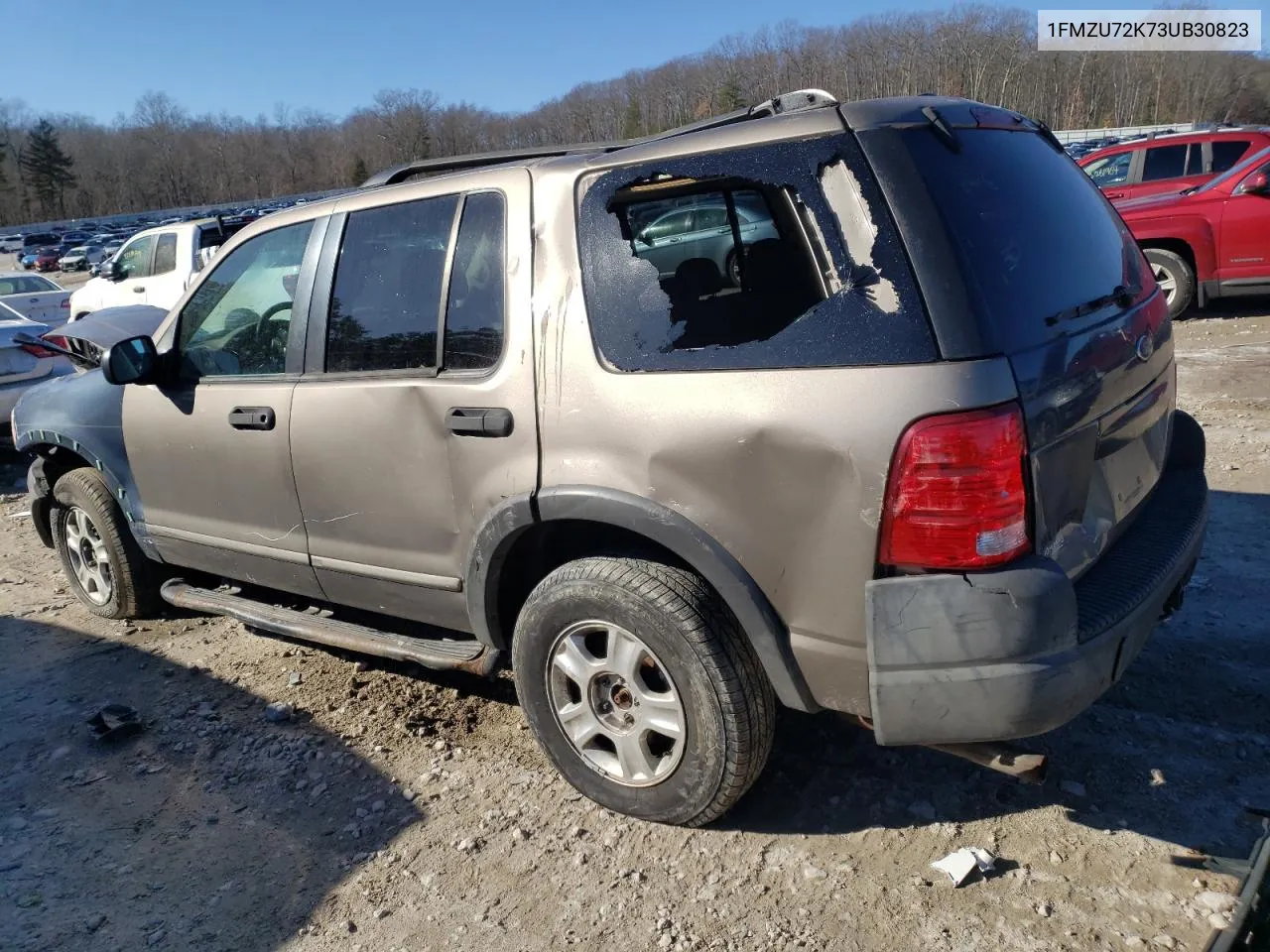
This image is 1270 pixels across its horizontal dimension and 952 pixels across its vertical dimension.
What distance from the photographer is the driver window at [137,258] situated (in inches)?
513

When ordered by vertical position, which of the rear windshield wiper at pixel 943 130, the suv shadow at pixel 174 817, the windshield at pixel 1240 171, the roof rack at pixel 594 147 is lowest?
the suv shadow at pixel 174 817

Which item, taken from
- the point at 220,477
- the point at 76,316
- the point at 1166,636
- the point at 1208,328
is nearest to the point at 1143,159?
the point at 1208,328

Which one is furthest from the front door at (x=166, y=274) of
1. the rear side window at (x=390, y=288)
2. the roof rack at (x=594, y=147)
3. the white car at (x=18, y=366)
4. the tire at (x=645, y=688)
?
the tire at (x=645, y=688)

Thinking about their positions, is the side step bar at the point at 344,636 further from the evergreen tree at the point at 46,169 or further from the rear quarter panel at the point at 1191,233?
the evergreen tree at the point at 46,169

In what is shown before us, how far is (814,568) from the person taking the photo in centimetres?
230

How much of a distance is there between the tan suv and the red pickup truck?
295 inches

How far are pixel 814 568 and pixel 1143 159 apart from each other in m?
12.2

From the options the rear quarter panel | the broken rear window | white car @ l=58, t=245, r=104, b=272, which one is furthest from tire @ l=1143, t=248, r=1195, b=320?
white car @ l=58, t=245, r=104, b=272

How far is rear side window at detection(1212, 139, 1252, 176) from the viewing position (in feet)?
37.0

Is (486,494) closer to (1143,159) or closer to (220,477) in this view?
(220,477)

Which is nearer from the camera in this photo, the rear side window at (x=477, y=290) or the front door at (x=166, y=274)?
the rear side window at (x=477, y=290)

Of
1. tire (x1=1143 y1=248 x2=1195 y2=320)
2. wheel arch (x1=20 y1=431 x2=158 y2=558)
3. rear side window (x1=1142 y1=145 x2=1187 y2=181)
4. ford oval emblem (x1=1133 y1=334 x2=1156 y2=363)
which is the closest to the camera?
ford oval emblem (x1=1133 y1=334 x2=1156 y2=363)

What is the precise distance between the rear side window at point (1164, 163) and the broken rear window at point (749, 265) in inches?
458

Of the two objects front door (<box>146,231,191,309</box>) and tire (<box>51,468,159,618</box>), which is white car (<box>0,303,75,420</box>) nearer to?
front door (<box>146,231,191,309</box>)
